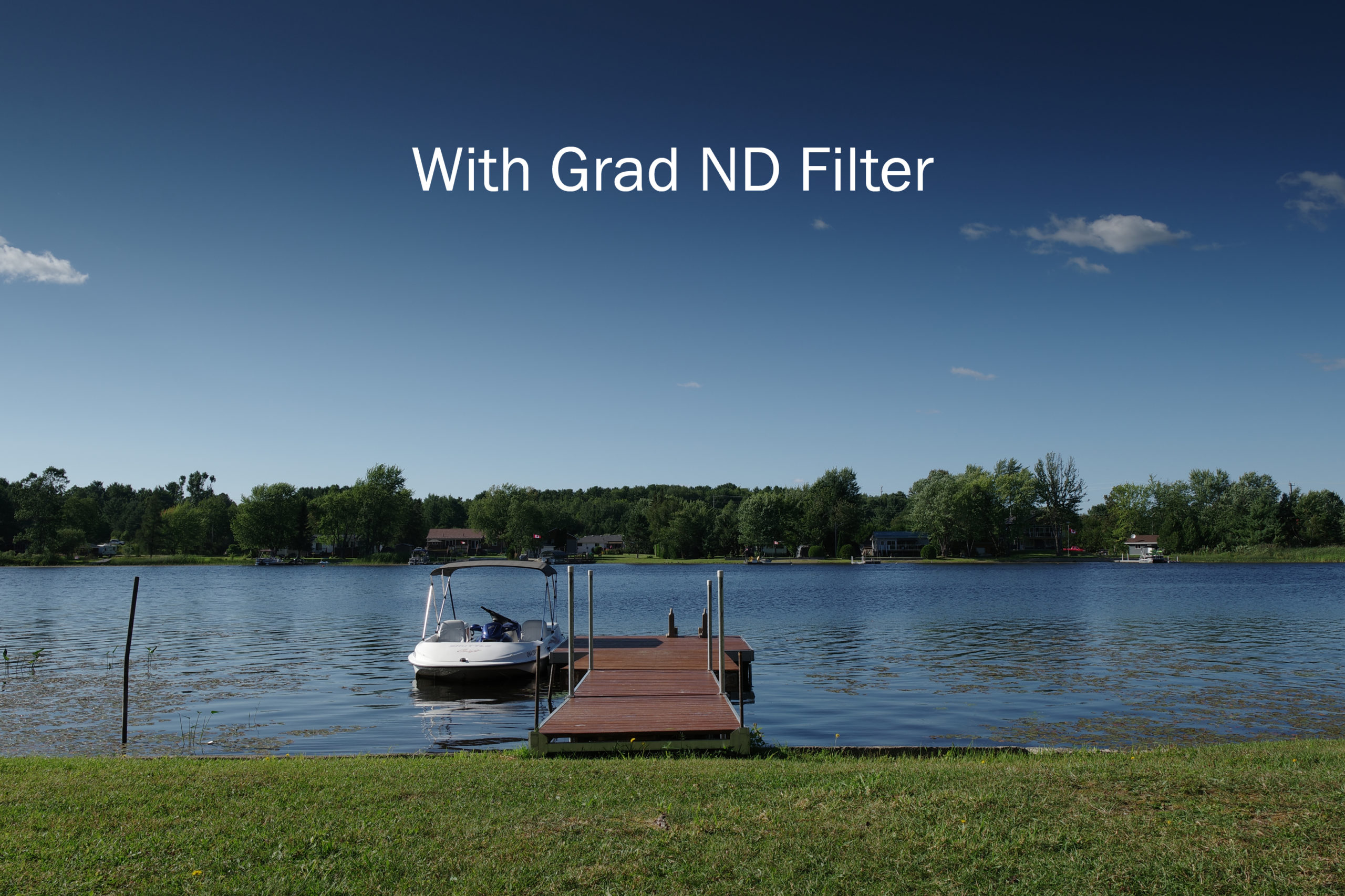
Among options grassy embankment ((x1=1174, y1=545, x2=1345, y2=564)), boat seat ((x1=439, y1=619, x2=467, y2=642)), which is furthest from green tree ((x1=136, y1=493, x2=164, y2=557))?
grassy embankment ((x1=1174, y1=545, x2=1345, y2=564))

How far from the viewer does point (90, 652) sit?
1043 inches

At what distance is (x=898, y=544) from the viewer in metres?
124

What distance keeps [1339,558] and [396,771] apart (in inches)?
4429

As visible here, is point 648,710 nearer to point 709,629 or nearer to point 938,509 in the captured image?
point 709,629

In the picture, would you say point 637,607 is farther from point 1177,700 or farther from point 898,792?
point 898,792

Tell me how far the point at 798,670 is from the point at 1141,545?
11782 cm

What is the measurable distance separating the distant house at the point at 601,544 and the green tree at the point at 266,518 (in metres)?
51.7

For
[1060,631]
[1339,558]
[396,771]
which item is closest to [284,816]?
[396,771]

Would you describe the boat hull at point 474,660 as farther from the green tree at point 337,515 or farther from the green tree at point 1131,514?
the green tree at point 1131,514

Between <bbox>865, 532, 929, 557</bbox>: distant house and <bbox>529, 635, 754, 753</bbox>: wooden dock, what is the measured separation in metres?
108

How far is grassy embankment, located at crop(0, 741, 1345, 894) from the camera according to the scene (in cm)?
572

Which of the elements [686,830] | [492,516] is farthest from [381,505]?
[686,830]

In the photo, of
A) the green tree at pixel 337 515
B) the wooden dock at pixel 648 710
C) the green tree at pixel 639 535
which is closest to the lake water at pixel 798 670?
the wooden dock at pixel 648 710

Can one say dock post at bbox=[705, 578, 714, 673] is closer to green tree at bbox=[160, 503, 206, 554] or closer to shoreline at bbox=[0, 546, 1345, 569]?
shoreline at bbox=[0, 546, 1345, 569]
